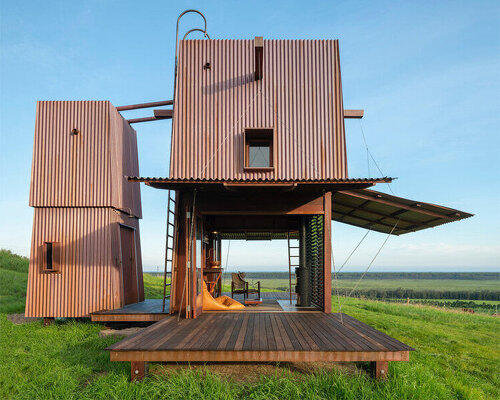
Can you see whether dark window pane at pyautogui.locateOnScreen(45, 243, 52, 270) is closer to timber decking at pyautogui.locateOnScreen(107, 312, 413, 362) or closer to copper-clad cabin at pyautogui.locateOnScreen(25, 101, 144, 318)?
copper-clad cabin at pyautogui.locateOnScreen(25, 101, 144, 318)

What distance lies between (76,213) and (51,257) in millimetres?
1495

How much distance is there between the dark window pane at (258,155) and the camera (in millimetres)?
8805

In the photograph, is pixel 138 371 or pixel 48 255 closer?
pixel 138 371

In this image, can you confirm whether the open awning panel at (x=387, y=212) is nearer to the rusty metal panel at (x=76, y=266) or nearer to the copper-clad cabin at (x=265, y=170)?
the copper-clad cabin at (x=265, y=170)

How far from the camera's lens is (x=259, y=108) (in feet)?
29.6

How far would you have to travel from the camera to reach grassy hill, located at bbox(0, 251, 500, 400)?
165 inches

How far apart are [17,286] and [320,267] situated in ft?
47.0

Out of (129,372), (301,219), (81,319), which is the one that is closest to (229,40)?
(301,219)

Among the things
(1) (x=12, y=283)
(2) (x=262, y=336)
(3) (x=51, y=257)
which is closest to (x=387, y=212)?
(2) (x=262, y=336)

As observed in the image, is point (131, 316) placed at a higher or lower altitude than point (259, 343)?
lower

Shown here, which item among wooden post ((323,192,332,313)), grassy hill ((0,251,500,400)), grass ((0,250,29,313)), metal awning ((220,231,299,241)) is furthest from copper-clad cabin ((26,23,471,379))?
grass ((0,250,29,313))

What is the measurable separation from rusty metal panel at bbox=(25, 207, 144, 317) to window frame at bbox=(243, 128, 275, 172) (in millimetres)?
4539

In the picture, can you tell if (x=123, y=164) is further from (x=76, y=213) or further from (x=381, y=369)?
(x=381, y=369)

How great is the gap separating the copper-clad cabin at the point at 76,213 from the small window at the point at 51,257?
0.08ft
